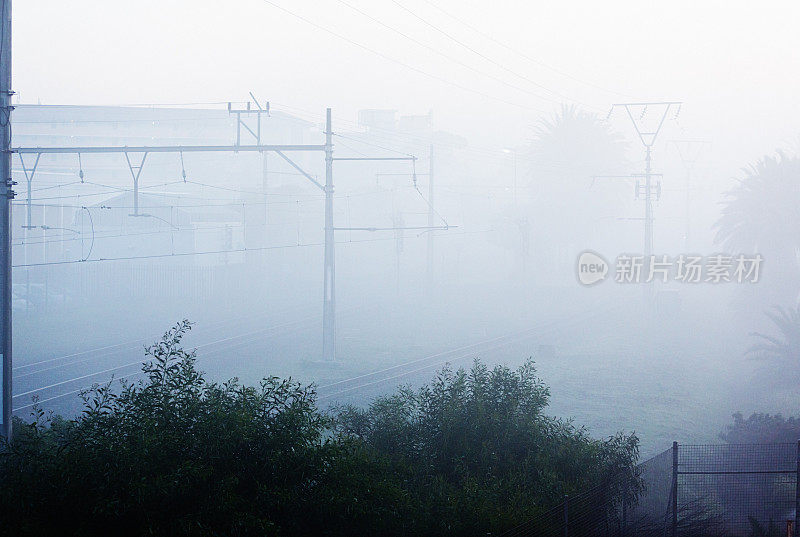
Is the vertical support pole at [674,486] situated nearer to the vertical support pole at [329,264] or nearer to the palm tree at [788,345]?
the vertical support pole at [329,264]

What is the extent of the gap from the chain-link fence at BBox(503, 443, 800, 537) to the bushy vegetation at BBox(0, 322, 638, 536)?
0.45 metres

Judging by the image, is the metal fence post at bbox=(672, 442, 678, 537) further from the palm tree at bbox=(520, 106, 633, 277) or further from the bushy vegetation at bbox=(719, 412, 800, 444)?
the palm tree at bbox=(520, 106, 633, 277)

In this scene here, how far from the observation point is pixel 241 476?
10.6m

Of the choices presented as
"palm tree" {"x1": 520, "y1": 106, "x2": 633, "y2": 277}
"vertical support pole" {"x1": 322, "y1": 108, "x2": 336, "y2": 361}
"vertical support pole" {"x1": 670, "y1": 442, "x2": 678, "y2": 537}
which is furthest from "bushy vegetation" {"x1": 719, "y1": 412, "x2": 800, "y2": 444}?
"palm tree" {"x1": 520, "y1": 106, "x2": 633, "y2": 277}

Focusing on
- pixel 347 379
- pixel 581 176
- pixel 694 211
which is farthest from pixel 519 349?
pixel 694 211

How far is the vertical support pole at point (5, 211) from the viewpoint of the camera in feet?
40.0

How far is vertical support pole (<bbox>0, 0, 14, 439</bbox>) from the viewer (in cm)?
1220

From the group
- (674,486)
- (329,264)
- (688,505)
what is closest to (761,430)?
(688,505)

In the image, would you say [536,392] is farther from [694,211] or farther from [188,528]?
[694,211]

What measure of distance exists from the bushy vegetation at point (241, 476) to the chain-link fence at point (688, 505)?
1.48 ft

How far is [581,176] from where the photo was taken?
7256cm

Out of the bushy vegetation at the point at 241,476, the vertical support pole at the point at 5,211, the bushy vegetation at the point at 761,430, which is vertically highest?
the vertical support pole at the point at 5,211

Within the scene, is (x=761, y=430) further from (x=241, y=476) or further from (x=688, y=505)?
(x=241, y=476)

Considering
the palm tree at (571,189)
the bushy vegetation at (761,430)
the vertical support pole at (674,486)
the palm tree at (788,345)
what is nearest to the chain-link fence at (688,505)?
the vertical support pole at (674,486)
